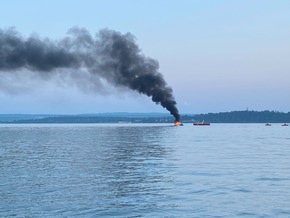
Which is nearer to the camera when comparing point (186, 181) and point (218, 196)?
point (218, 196)

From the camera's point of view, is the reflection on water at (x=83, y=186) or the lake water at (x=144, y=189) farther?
the reflection on water at (x=83, y=186)

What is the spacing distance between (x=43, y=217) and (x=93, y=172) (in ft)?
66.5

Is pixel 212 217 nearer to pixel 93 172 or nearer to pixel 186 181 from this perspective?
pixel 186 181

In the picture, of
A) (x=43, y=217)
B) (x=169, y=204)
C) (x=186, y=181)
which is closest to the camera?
(x=43, y=217)

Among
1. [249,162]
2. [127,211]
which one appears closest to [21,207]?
[127,211]

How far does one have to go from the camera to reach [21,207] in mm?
28375

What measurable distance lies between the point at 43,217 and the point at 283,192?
56.7ft

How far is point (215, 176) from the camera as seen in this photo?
4253 centimetres

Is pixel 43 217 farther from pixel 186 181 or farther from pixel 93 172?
pixel 93 172

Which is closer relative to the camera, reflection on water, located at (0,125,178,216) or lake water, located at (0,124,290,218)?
lake water, located at (0,124,290,218)

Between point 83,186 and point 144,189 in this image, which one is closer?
point 144,189

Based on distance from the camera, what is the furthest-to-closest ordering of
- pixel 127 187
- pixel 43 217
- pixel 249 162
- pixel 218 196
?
pixel 249 162
pixel 127 187
pixel 218 196
pixel 43 217

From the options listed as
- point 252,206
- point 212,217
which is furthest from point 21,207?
point 252,206

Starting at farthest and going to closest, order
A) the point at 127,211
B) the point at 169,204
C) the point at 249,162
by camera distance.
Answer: the point at 249,162 → the point at 169,204 → the point at 127,211
